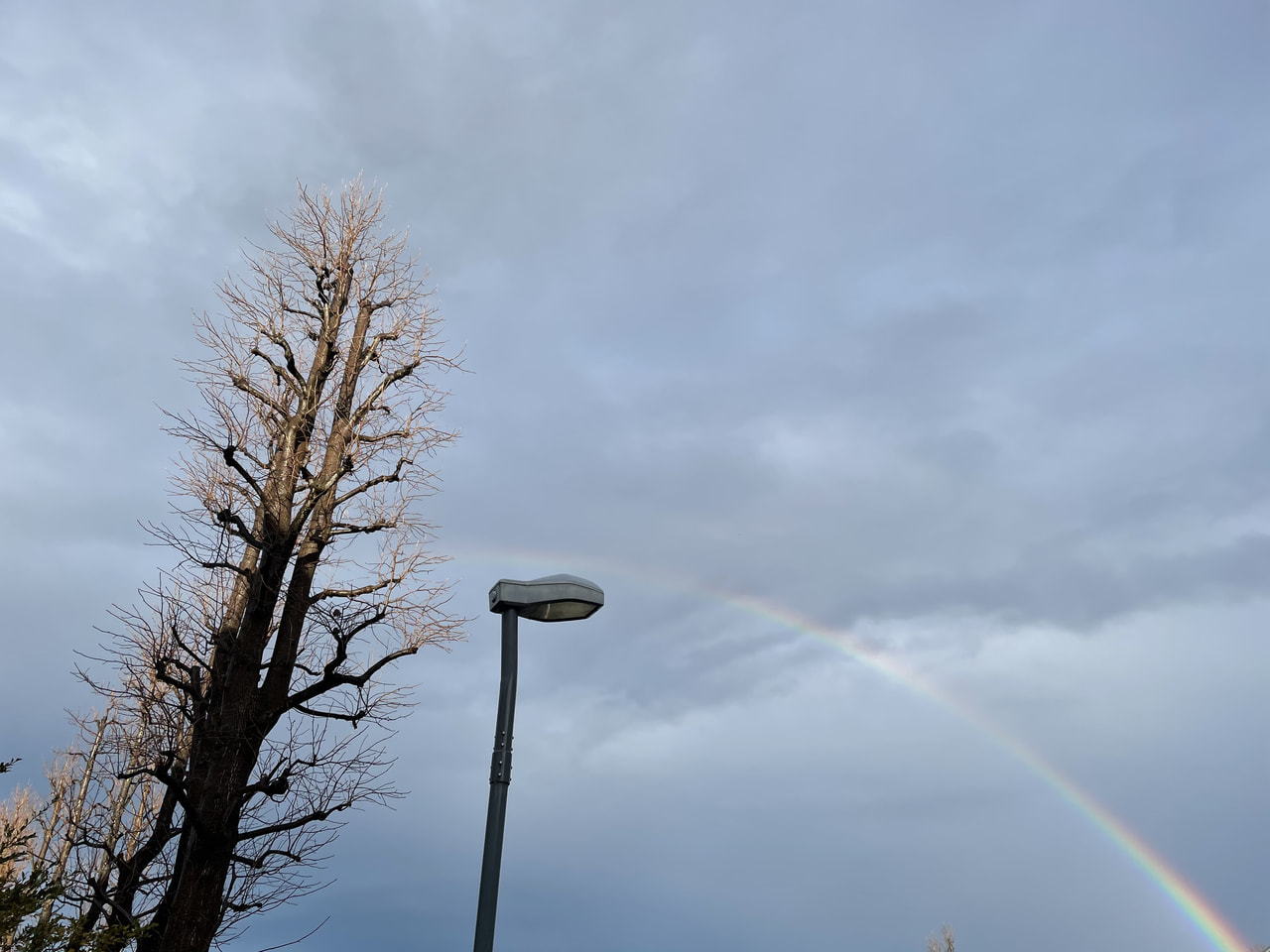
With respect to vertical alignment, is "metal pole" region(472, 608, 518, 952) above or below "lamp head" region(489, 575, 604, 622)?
below

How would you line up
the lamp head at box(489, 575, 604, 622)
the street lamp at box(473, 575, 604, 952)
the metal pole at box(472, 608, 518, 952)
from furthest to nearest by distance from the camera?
the lamp head at box(489, 575, 604, 622) → the street lamp at box(473, 575, 604, 952) → the metal pole at box(472, 608, 518, 952)

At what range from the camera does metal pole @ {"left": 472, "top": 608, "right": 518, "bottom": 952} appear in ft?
17.6

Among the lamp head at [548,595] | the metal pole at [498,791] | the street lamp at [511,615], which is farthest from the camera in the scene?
the lamp head at [548,595]

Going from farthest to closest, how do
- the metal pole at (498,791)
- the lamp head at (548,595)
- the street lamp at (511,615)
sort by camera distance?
the lamp head at (548,595), the street lamp at (511,615), the metal pole at (498,791)

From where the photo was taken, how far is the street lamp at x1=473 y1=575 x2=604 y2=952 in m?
5.80

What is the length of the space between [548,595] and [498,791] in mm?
1187

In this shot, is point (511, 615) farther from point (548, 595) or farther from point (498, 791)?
point (498, 791)

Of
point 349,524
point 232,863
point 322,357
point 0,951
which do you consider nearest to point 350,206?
point 322,357

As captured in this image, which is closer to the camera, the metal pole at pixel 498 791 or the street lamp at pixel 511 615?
the metal pole at pixel 498 791

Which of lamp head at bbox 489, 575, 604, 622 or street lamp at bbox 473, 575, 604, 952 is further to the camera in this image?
lamp head at bbox 489, 575, 604, 622

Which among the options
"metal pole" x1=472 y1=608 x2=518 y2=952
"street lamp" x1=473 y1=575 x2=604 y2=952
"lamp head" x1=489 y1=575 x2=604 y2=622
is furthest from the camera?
"lamp head" x1=489 y1=575 x2=604 y2=622

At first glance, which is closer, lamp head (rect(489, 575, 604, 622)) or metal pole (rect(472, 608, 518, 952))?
metal pole (rect(472, 608, 518, 952))

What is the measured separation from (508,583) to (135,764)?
6730 mm

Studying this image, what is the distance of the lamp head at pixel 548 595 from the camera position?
6344 mm
